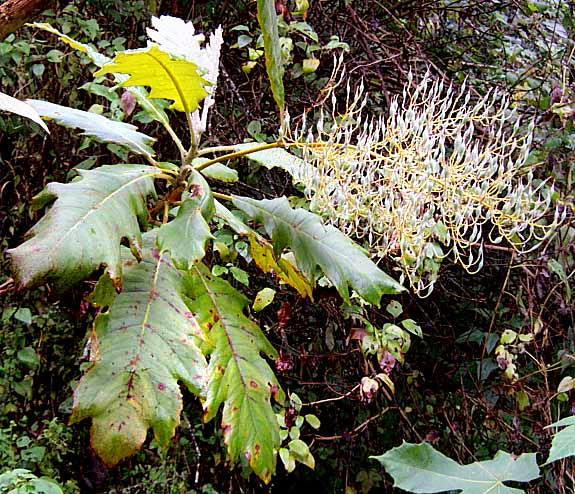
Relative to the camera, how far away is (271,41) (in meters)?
0.80

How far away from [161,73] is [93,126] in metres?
0.24

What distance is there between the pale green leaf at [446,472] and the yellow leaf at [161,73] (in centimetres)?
67

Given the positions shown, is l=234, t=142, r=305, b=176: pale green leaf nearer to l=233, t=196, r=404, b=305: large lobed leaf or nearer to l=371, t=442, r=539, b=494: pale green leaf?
l=233, t=196, r=404, b=305: large lobed leaf

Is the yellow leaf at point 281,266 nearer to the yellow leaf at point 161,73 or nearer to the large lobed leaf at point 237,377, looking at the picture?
the large lobed leaf at point 237,377

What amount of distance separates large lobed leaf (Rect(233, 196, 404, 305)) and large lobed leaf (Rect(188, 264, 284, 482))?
14 cm

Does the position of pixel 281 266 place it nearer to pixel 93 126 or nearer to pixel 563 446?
pixel 93 126

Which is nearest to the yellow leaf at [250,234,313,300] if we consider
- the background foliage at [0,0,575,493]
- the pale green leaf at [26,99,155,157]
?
the pale green leaf at [26,99,155,157]

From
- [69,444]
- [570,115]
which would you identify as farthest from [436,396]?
[69,444]

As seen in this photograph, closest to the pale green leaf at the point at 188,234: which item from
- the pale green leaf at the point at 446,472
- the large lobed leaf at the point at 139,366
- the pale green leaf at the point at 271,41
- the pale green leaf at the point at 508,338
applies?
the large lobed leaf at the point at 139,366

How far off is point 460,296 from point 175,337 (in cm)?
154

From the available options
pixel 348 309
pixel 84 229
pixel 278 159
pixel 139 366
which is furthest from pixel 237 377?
pixel 348 309

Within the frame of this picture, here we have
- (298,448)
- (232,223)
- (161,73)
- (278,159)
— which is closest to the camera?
(161,73)

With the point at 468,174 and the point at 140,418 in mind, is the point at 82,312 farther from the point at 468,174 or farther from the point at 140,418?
the point at 468,174

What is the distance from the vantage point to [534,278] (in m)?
2.13
